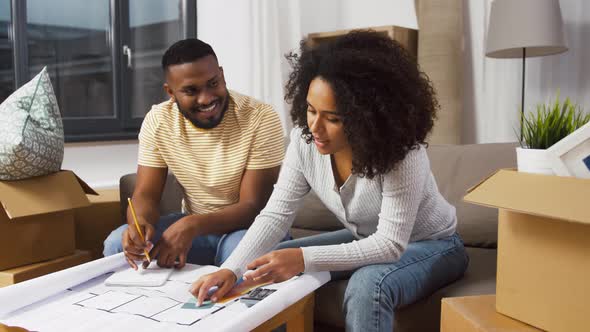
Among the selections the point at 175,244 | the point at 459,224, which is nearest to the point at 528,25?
the point at 459,224

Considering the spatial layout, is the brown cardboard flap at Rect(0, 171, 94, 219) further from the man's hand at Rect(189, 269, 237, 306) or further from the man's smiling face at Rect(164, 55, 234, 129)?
the man's hand at Rect(189, 269, 237, 306)

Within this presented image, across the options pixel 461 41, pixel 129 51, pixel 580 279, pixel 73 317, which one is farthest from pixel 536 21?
pixel 73 317

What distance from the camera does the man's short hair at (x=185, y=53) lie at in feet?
5.06

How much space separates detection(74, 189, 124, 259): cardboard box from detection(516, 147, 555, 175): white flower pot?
4.64 ft

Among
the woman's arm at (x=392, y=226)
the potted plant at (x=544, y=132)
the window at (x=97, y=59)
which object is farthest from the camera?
the window at (x=97, y=59)

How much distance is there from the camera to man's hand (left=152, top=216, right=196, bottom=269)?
50.6 inches

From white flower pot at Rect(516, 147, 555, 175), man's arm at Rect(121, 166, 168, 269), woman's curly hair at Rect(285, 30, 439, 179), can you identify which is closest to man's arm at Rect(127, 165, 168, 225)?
man's arm at Rect(121, 166, 168, 269)

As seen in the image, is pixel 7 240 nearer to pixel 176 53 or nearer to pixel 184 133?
pixel 184 133

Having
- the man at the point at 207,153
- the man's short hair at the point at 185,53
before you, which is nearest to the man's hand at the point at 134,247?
the man at the point at 207,153

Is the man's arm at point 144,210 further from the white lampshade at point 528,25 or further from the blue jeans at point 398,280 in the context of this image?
the white lampshade at point 528,25

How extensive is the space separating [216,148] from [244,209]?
0.21 m

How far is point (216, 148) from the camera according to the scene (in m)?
1.60

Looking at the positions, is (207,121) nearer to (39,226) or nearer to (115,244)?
(115,244)

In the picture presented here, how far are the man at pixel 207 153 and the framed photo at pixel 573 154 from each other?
83cm
